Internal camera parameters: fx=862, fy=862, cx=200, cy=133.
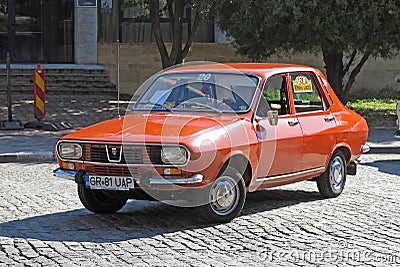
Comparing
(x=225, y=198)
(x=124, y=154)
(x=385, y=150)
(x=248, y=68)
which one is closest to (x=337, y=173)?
Answer: (x=248, y=68)

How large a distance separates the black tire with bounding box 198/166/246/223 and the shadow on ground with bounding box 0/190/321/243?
0.17 m

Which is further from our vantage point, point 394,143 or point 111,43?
point 111,43

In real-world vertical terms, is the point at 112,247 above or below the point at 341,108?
below

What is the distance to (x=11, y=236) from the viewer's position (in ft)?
26.1

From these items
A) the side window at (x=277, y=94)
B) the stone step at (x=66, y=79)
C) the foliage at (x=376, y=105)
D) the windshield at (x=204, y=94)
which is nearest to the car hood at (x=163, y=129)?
the windshield at (x=204, y=94)

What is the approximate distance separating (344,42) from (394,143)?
355 cm

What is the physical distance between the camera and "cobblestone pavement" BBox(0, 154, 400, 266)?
7.16 metres

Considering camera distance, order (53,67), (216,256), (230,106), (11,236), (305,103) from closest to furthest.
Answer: (216,256)
(11,236)
(230,106)
(305,103)
(53,67)

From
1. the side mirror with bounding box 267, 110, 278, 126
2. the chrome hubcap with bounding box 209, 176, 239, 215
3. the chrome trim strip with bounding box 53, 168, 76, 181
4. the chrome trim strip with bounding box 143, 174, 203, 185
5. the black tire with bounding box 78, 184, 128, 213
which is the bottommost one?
the black tire with bounding box 78, 184, 128, 213

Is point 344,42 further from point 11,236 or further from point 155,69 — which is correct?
point 11,236

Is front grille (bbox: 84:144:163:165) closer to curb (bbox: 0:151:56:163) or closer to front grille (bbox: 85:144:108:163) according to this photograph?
front grille (bbox: 85:144:108:163)

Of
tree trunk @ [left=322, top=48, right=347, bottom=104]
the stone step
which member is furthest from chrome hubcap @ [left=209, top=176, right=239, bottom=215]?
the stone step

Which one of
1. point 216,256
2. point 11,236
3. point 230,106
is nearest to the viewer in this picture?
point 216,256

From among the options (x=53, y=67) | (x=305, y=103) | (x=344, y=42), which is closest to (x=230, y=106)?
(x=305, y=103)
